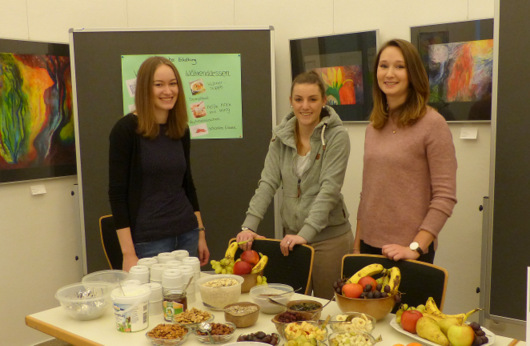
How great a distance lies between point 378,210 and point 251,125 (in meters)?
1.58

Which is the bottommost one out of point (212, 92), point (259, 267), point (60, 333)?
point (60, 333)

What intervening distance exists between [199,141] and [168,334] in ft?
6.84

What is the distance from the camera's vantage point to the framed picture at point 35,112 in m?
3.09

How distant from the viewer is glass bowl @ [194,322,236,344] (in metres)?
1.49

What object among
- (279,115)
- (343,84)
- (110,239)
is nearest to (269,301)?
(110,239)

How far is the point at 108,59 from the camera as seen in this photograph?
335 centimetres

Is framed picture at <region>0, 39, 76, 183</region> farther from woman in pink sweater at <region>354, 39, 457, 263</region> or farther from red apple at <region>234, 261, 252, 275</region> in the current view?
woman in pink sweater at <region>354, 39, 457, 263</region>

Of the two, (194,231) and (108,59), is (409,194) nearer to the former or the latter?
(194,231)

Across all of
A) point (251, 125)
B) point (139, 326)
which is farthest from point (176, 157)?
point (251, 125)

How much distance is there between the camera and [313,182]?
7.24ft

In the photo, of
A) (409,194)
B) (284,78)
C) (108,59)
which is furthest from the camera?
(284,78)

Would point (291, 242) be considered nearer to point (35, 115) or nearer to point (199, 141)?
point (199, 141)

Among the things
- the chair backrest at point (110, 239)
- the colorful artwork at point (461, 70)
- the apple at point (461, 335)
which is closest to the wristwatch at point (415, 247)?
the apple at point (461, 335)

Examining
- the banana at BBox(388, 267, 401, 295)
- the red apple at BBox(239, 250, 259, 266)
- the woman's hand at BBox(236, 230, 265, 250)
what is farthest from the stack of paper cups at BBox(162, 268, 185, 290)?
the banana at BBox(388, 267, 401, 295)
